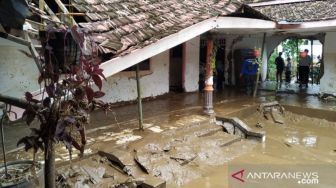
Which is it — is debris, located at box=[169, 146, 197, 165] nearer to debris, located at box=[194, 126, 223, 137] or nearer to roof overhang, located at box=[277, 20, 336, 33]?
debris, located at box=[194, 126, 223, 137]

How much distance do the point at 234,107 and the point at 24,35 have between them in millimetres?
8279

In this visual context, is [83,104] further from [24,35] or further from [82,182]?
[82,182]

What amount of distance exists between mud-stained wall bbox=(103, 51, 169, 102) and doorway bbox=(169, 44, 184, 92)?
88 cm

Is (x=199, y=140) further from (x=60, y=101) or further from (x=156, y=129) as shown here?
(x=60, y=101)

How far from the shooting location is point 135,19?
6332mm

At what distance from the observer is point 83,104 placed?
2818 mm

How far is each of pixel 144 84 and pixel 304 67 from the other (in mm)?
8318

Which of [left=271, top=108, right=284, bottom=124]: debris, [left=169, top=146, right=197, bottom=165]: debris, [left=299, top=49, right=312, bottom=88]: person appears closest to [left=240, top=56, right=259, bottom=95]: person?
[left=271, top=108, right=284, bottom=124]: debris

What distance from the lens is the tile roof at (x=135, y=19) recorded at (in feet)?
17.4

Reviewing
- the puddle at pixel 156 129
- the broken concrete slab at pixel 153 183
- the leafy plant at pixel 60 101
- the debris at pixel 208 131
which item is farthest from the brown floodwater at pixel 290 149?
the leafy plant at pixel 60 101

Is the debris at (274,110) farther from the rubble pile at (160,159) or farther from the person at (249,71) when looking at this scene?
the rubble pile at (160,159)

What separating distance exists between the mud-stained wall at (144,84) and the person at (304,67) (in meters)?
7.03

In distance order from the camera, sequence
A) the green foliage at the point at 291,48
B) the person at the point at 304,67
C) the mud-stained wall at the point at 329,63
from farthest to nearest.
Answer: the green foliage at the point at 291,48
the person at the point at 304,67
the mud-stained wall at the point at 329,63

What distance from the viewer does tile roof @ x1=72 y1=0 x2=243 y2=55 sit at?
17.4ft
